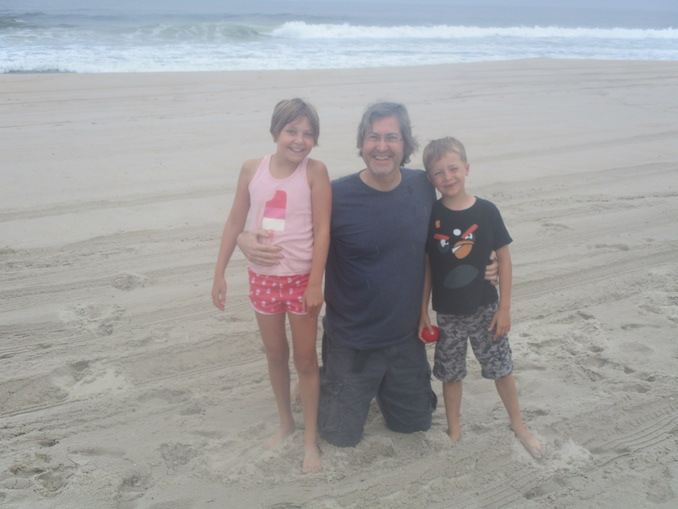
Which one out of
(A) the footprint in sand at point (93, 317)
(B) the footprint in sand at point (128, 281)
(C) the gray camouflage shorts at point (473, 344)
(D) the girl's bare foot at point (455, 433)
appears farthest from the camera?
(B) the footprint in sand at point (128, 281)

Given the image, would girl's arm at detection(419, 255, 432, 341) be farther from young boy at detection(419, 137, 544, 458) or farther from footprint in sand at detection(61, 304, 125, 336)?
→ footprint in sand at detection(61, 304, 125, 336)

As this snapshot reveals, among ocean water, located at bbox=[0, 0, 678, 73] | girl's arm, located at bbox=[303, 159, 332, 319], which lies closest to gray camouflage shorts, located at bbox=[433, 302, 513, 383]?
girl's arm, located at bbox=[303, 159, 332, 319]

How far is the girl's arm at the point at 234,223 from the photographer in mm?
Answer: 2822

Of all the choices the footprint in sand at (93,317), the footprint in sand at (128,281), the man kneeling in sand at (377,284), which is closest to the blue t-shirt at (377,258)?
the man kneeling in sand at (377,284)

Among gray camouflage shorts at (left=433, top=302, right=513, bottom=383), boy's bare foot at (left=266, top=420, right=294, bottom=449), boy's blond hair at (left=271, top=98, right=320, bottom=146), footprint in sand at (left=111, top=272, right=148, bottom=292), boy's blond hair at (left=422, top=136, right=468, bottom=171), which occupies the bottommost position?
boy's bare foot at (left=266, top=420, right=294, bottom=449)

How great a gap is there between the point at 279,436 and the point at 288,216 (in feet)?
3.64

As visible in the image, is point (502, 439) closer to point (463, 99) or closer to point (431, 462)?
point (431, 462)

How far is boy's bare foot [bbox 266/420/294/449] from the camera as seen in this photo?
301cm

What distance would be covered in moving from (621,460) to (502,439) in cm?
55

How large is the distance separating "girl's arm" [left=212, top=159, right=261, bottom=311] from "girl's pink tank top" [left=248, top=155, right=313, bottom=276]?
82 mm

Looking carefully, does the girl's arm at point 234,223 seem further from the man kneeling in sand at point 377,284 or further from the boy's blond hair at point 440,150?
the boy's blond hair at point 440,150

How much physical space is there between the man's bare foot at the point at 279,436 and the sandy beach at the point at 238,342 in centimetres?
7

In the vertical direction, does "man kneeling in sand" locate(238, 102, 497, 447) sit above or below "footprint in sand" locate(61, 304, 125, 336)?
above

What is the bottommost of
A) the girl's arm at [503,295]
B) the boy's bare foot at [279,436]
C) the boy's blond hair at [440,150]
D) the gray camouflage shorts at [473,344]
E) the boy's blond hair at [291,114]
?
the boy's bare foot at [279,436]
